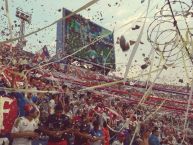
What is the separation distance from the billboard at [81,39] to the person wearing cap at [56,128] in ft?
76.5

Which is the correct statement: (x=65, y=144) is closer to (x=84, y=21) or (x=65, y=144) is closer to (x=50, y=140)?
(x=50, y=140)

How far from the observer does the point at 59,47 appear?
32.8m

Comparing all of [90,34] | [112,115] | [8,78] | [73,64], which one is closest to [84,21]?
[90,34]

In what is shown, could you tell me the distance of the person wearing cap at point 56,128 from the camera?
8078 mm

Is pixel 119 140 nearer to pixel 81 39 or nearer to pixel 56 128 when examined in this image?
pixel 56 128

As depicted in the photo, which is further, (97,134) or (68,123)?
(97,134)

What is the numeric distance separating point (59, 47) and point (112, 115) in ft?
58.1

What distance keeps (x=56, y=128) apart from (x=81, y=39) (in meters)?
28.3

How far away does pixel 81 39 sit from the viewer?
3616 cm

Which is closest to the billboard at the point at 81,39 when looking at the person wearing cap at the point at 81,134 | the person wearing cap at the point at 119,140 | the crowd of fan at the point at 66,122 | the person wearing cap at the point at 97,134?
the crowd of fan at the point at 66,122

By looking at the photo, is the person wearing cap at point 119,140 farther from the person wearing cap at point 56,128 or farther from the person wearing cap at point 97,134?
the person wearing cap at point 56,128

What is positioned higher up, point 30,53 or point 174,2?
point 30,53

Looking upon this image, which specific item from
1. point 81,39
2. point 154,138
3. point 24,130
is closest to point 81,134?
point 24,130

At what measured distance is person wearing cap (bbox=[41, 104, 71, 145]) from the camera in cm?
808
